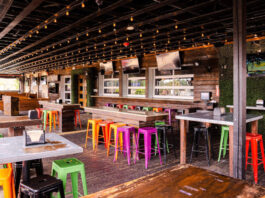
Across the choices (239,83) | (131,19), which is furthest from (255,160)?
(131,19)

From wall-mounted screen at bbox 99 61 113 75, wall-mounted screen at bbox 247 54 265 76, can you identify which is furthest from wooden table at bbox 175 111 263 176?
wall-mounted screen at bbox 99 61 113 75

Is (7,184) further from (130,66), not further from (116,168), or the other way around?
(130,66)

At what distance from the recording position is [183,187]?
1.35 meters

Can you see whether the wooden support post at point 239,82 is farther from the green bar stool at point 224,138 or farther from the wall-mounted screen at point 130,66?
the wall-mounted screen at point 130,66

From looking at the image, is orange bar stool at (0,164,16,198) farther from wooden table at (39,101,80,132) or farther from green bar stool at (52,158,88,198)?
wooden table at (39,101,80,132)

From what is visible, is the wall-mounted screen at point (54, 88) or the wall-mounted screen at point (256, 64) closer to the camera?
the wall-mounted screen at point (256, 64)

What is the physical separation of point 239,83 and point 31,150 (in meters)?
2.39

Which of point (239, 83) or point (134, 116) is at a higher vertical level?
point (239, 83)

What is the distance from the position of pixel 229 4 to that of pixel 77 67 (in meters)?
12.0

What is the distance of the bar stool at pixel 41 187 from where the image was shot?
5.75 ft

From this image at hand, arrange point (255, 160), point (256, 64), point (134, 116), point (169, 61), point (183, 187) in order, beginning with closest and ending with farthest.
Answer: point (183, 187) → point (255, 160) → point (134, 116) → point (256, 64) → point (169, 61)

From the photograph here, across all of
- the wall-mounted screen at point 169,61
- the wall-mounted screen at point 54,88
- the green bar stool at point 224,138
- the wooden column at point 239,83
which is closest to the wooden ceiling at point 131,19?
the wall-mounted screen at point 169,61

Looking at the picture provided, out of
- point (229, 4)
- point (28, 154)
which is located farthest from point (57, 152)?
point (229, 4)

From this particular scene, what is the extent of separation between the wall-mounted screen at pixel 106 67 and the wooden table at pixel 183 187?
10.3 m
